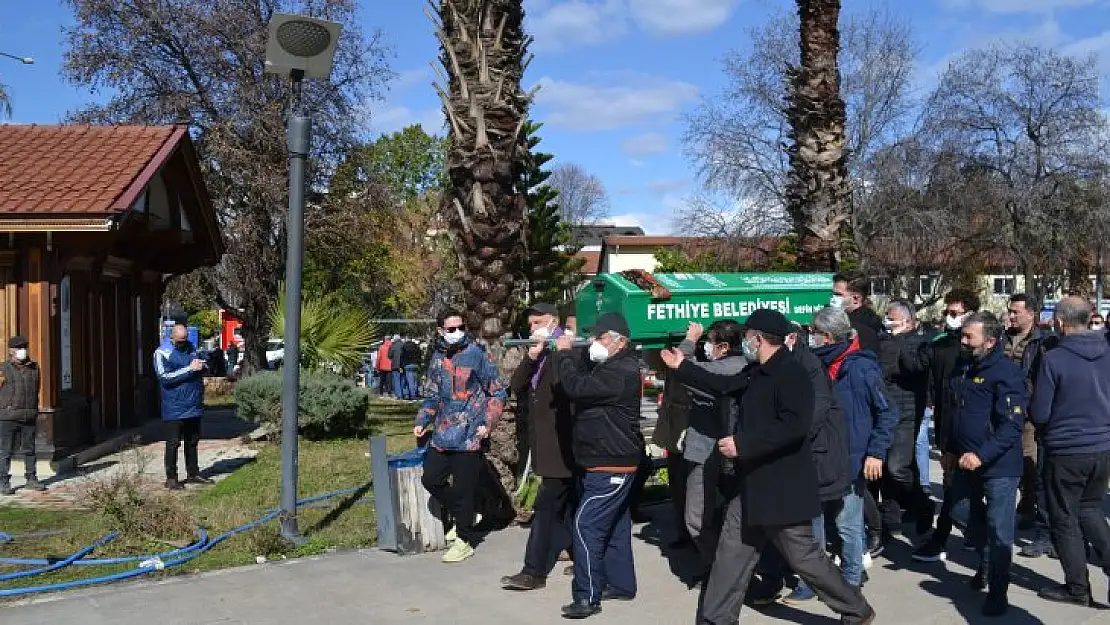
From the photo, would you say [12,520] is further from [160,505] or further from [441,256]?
[441,256]

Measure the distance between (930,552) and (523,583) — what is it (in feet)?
10.0

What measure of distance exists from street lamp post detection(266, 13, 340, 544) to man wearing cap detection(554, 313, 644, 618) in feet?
8.46

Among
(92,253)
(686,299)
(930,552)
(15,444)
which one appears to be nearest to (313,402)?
(92,253)

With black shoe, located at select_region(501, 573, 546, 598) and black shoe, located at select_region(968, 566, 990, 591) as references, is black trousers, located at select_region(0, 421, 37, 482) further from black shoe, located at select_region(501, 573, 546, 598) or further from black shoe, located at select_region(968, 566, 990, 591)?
Result: black shoe, located at select_region(968, 566, 990, 591)

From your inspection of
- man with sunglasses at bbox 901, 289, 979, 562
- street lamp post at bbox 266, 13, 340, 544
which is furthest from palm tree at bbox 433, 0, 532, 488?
man with sunglasses at bbox 901, 289, 979, 562

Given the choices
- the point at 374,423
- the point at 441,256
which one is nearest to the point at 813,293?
the point at 374,423

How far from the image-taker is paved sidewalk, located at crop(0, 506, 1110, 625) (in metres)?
5.91

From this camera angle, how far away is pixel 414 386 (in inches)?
1025

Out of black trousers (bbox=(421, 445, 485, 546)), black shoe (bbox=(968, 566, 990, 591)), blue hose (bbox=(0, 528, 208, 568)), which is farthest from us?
black trousers (bbox=(421, 445, 485, 546))

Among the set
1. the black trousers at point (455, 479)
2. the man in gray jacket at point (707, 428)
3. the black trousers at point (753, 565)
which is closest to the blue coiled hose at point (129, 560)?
the black trousers at point (455, 479)

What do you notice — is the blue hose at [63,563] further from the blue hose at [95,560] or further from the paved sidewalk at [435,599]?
the paved sidewalk at [435,599]

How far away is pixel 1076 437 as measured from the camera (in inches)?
235

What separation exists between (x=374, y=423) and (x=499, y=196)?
829 centimetres

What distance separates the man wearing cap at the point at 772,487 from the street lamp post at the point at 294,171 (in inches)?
144
